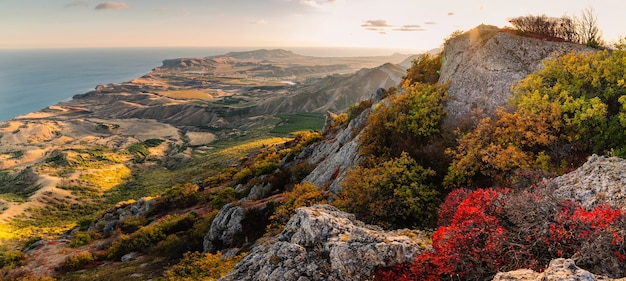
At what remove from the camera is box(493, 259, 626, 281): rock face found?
370 inches

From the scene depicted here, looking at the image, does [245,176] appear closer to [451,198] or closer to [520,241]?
[451,198]

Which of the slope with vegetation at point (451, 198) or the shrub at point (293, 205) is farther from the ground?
the slope with vegetation at point (451, 198)

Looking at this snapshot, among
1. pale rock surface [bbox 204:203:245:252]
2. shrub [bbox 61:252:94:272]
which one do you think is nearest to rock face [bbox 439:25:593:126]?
pale rock surface [bbox 204:203:245:252]

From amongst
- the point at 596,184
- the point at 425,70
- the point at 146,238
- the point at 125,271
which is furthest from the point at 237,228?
the point at 425,70

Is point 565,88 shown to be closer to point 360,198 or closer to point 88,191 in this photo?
point 360,198

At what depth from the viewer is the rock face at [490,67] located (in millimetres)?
31969

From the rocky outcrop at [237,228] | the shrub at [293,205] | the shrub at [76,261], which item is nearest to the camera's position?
the shrub at [293,205]

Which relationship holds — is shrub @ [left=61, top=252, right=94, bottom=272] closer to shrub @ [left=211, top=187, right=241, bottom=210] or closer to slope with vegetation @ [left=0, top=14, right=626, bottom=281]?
slope with vegetation @ [left=0, top=14, right=626, bottom=281]

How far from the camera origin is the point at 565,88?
76.3ft

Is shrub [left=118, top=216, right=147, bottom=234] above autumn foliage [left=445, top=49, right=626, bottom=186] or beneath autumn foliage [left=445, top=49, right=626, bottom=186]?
beneath

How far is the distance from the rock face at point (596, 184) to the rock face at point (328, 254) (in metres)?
8.21

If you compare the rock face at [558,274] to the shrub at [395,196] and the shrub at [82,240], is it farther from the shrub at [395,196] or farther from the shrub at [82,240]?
the shrub at [82,240]

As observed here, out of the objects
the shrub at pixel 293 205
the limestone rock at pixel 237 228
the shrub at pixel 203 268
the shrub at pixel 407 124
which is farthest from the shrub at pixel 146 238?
the shrub at pixel 407 124

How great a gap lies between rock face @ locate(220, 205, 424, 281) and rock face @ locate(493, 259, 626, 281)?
430cm
